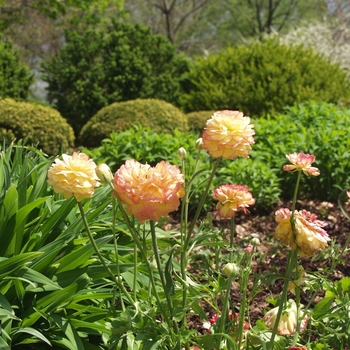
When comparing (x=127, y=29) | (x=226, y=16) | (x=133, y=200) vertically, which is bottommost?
(x=226, y=16)

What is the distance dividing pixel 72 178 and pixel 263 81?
25.6ft

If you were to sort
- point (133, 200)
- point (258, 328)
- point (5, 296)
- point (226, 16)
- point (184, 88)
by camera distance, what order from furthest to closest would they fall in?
point (226, 16), point (184, 88), point (5, 296), point (258, 328), point (133, 200)

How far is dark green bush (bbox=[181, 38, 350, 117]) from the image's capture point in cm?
868

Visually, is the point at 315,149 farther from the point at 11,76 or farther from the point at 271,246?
the point at 11,76

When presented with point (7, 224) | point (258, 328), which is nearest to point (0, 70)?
point (7, 224)

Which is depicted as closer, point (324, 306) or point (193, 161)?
point (324, 306)

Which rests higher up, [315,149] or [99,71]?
[315,149]

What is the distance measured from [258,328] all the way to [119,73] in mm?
7932

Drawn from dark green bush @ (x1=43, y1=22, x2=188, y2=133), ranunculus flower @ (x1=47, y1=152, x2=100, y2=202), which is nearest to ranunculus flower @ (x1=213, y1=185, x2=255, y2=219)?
ranunculus flower @ (x1=47, y1=152, x2=100, y2=202)

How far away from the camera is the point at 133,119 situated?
7.27 metres

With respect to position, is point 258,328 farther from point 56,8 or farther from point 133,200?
point 56,8

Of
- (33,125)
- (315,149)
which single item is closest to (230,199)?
(315,149)

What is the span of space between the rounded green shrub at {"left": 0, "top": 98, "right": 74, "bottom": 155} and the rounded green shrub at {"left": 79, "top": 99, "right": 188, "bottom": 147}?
54 cm

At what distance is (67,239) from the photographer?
2.08m
